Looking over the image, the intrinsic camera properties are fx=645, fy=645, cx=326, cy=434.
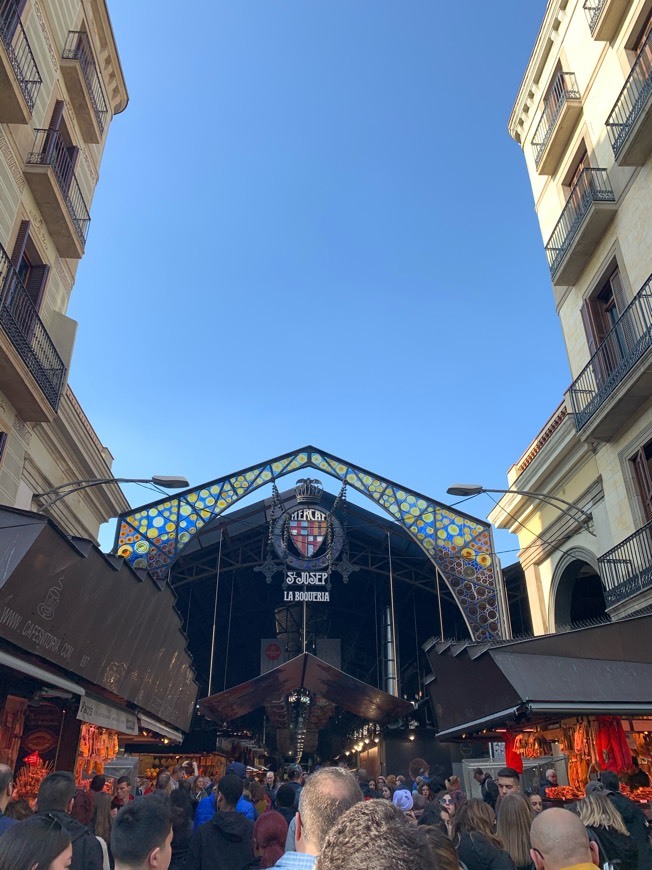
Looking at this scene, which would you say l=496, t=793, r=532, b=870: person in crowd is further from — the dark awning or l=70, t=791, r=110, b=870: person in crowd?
the dark awning

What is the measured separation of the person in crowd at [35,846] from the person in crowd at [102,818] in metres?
3.21

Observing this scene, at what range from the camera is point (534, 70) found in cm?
1870

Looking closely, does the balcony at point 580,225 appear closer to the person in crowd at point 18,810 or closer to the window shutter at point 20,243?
the window shutter at point 20,243

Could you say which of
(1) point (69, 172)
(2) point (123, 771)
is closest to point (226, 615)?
(2) point (123, 771)

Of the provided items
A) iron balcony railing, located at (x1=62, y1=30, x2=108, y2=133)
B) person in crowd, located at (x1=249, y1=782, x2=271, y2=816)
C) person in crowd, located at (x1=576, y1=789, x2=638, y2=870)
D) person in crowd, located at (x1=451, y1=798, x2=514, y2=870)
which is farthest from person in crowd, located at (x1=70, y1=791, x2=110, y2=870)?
iron balcony railing, located at (x1=62, y1=30, x2=108, y2=133)

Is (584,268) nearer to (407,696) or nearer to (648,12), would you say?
(648,12)

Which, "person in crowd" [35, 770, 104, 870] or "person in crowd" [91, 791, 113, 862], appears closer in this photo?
"person in crowd" [35, 770, 104, 870]

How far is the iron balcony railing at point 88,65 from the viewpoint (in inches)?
590

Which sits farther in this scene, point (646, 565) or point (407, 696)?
point (407, 696)

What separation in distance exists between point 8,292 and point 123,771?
967cm

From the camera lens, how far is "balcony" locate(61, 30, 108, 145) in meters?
14.7

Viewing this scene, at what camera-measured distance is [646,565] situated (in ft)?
40.1

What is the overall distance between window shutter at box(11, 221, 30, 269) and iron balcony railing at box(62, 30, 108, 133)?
445cm

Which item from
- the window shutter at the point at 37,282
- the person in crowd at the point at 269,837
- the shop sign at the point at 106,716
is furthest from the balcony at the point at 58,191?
the person in crowd at the point at 269,837
